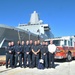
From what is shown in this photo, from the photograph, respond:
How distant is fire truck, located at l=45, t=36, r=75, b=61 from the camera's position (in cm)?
1766

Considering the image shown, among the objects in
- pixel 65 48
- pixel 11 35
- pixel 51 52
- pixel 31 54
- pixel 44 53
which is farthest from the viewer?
pixel 11 35

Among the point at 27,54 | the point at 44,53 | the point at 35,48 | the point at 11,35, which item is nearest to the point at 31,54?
the point at 27,54

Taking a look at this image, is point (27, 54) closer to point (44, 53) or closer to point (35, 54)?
point (35, 54)

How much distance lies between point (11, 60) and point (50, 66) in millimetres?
2407

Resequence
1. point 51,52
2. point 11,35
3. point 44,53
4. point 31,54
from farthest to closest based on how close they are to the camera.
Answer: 1. point 11,35
2. point 31,54
3. point 51,52
4. point 44,53

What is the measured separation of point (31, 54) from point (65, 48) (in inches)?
192

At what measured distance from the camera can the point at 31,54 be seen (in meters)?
14.1

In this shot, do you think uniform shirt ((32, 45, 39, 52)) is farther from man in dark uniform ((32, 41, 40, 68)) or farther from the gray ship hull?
the gray ship hull

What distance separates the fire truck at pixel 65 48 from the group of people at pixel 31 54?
12.2 ft

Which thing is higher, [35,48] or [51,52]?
[35,48]

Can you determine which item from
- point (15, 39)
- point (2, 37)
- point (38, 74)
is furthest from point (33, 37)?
point (38, 74)

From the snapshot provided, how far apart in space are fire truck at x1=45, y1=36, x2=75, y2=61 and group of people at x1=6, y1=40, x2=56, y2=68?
3.72m

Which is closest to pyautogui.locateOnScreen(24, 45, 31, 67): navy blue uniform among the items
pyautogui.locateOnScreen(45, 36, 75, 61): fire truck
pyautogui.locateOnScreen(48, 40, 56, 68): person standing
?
pyautogui.locateOnScreen(48, 40, 56, 68): person standing

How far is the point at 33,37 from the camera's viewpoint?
30.5m
